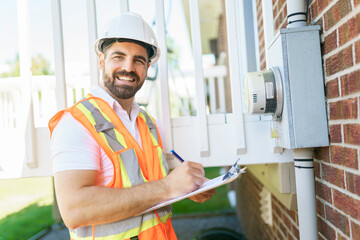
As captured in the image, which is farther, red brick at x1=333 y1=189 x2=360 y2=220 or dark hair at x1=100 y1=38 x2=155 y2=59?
dark hair at x1=100 y1=38 x2=155 y2=59

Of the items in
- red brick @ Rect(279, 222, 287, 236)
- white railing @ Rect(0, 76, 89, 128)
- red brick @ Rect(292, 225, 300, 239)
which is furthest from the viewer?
white railing @ Rect(0, 76, 89, 128)

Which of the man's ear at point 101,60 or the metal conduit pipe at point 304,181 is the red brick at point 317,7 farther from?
the man's ear at point 101,60

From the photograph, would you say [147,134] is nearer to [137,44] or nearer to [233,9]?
[137,44]

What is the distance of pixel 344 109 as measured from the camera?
4.10 feet

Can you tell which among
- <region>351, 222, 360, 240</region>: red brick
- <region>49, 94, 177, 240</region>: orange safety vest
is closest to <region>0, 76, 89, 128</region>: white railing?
<region>49, 94, 177, 240</region>: orange safety vest

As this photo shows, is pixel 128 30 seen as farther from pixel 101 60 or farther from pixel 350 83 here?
pixel 350 83

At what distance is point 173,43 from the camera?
16953 millimetres

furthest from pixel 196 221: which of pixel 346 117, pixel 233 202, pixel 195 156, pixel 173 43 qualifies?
pixel 173 43

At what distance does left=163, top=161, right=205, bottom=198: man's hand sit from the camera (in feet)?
4.64

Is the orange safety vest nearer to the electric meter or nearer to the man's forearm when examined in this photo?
the man's forearm

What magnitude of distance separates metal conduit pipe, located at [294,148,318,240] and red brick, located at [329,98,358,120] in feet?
0.93

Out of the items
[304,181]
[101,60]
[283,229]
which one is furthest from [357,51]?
[283,229]

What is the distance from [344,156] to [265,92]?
494 millimetres

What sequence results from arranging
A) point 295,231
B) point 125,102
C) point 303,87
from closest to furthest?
1. point 303,87
2. point 125,102
3. point 295,231
